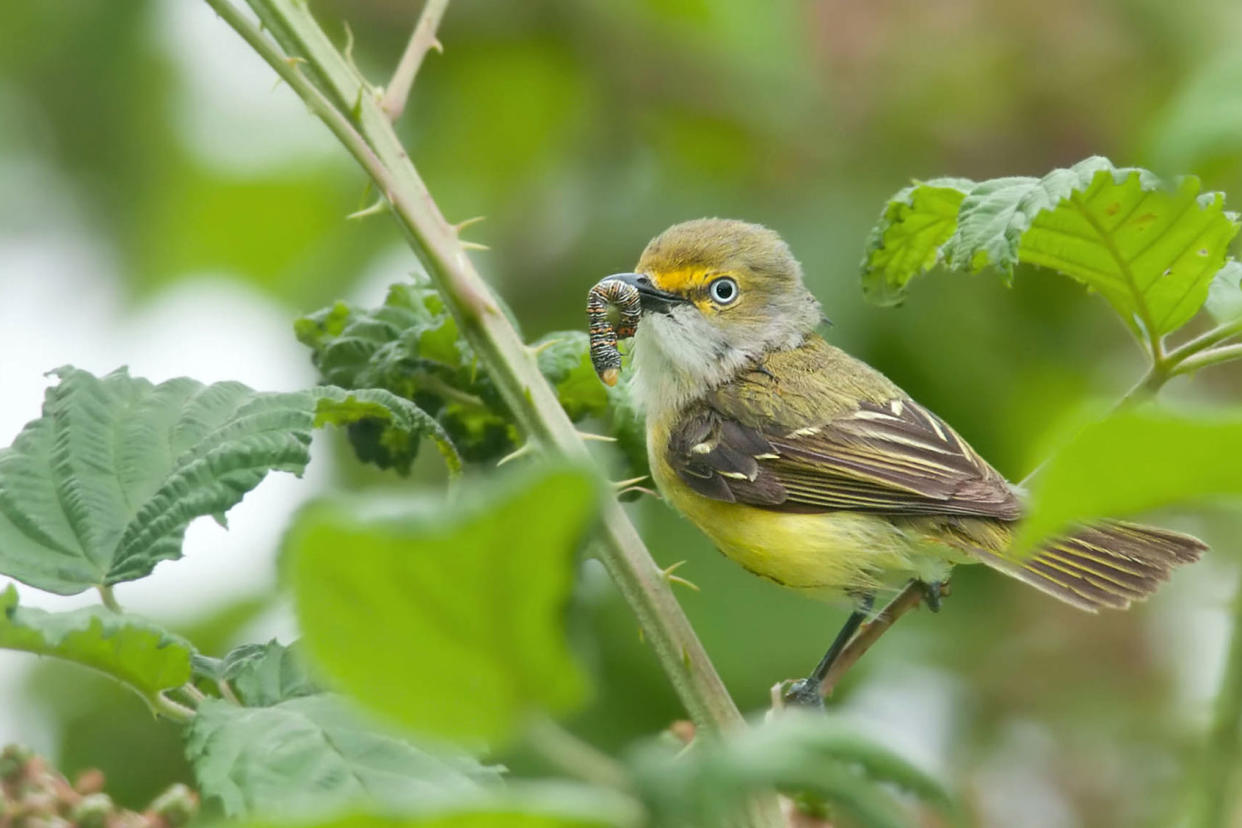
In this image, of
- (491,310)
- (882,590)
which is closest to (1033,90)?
(882,590)

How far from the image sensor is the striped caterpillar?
3127 mm

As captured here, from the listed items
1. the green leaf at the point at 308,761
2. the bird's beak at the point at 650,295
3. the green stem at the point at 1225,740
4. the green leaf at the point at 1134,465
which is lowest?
the green stem at the point at 1225,740

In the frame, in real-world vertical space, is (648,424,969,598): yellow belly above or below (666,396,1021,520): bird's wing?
below

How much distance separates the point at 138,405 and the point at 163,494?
0.80ft

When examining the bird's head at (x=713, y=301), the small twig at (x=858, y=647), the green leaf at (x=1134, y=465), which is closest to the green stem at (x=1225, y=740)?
the small twig at (x=858, y=647)

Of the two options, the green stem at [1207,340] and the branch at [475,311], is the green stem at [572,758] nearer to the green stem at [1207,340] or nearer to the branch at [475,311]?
the branch at [475,311]

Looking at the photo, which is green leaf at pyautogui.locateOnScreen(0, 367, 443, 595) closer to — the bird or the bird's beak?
the bird

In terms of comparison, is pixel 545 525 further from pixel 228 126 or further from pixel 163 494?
pixel 228 126

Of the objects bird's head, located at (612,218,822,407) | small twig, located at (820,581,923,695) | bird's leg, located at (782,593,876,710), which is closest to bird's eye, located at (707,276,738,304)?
bird's head, located at (612,218,822,407)

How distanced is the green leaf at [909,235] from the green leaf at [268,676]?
1.40m

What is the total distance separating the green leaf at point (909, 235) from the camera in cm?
277

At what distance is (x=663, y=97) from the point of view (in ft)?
20.7

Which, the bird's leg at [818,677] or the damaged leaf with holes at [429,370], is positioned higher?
the damaged leaf with holes at [429,370]

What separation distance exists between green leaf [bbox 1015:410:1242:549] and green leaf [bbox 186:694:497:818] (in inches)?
37.6
